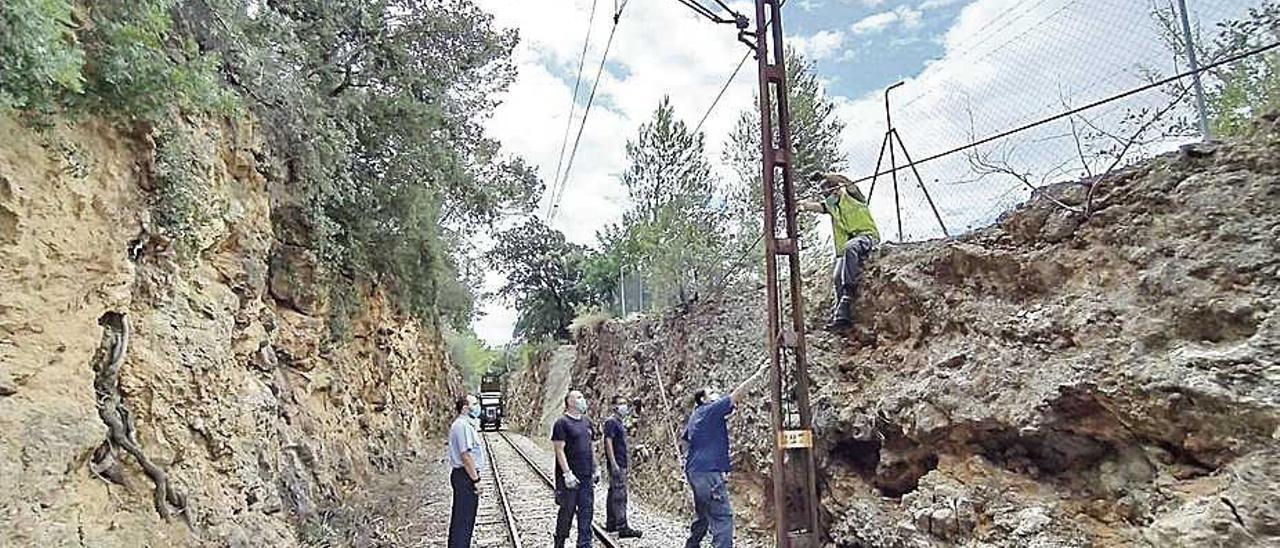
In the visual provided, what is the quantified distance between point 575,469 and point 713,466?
161 cm

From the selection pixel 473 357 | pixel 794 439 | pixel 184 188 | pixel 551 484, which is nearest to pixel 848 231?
pixel 794 439

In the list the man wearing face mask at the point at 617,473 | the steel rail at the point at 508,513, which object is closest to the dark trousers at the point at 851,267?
the man wearing face mask at the point at 617,473

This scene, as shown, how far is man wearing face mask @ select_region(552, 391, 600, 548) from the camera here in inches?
317

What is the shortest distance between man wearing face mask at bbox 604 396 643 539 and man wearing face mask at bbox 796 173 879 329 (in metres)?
3.40

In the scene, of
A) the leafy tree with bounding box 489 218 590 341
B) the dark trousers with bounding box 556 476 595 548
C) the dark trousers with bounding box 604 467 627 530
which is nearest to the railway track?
the dark trousers with bounding box 604 467 627 530

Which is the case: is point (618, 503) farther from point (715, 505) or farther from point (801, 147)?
point (801, 147)

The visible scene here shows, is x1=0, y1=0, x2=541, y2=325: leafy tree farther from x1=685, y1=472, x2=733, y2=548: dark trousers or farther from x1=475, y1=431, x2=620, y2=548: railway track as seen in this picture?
x1=685, y1=472, x2=733, y2=548: dark trousers

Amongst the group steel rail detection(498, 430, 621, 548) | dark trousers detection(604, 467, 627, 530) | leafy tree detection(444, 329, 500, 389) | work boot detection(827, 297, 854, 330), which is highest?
leafy tree detection(444, 329, 500, 389)

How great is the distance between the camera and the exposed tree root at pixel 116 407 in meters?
5.55

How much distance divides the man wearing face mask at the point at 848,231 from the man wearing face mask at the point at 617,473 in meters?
3.40

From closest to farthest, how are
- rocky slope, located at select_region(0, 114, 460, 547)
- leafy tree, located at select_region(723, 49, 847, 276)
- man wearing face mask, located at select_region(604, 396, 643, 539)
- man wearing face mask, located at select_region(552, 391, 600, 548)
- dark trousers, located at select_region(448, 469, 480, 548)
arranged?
rocky slope, located at select_region(0, 114, 460, 547) → dark trousers, located at select_region(448, 469, 480, 548) → man wearing face mask, located at select_region(552, 391, 600, 548) → man wearing face mask, located at select_region(604, 396, 643, 539) → leafy tree, located at select_region(723, 49, 847, 276)

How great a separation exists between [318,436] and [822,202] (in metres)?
8.29

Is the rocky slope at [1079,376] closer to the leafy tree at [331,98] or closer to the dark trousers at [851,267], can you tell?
the dark trousers at [851,267]

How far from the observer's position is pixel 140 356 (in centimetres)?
615
